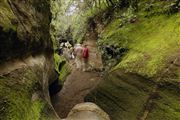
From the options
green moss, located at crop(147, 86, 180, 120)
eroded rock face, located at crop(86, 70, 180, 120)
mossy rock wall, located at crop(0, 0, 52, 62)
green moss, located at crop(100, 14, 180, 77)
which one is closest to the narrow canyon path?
mossy rock wall, located at crop(0, 0, 52, 62)

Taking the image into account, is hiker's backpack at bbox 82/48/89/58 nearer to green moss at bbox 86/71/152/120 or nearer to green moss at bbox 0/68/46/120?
green moss at bbox 86/71/152/120

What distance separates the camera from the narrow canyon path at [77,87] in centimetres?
1124

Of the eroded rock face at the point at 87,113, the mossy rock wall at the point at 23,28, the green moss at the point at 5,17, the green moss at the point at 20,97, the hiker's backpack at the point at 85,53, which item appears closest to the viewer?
the green moss at the point at 20,97

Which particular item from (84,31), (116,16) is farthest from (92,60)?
(116,16)

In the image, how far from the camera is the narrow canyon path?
1124 cm

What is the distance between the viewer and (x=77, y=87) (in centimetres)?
1438

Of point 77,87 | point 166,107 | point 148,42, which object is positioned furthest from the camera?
point 77,87

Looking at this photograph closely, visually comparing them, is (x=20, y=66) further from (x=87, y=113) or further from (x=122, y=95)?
(x=122, y=95)

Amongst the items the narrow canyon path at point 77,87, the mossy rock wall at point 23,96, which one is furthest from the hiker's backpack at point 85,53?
the mossy rock wall at point 23,96

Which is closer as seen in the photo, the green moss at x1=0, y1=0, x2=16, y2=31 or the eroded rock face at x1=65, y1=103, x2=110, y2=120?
the green moss at x1=0, y1=0, x2=16, y2=31

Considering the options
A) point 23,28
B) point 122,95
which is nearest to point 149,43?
point 122,95

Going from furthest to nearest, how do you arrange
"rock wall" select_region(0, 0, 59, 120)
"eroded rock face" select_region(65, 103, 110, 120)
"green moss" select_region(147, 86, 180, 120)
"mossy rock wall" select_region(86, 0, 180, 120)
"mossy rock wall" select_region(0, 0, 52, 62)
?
"eroded rock face" select_region(65, 103, 110, 120) < "mossy rock wall" select_region(86, 0, 180, 120) < "green moss" select_region(147, 86, 180, 120) < "mossy rock wall" select_region(0, 0, 52, 62) < "rock wall" select_region(0, 0, 59, 120)

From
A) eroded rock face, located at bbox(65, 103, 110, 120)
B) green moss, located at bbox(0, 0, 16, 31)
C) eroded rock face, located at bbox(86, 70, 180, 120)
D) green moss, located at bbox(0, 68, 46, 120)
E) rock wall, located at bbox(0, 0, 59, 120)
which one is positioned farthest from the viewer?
eroded rock face, located at bbox(65, 103, 110, 120)

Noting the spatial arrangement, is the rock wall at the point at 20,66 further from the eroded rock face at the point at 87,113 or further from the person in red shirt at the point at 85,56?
the person in red shirt at the point at 85,56
